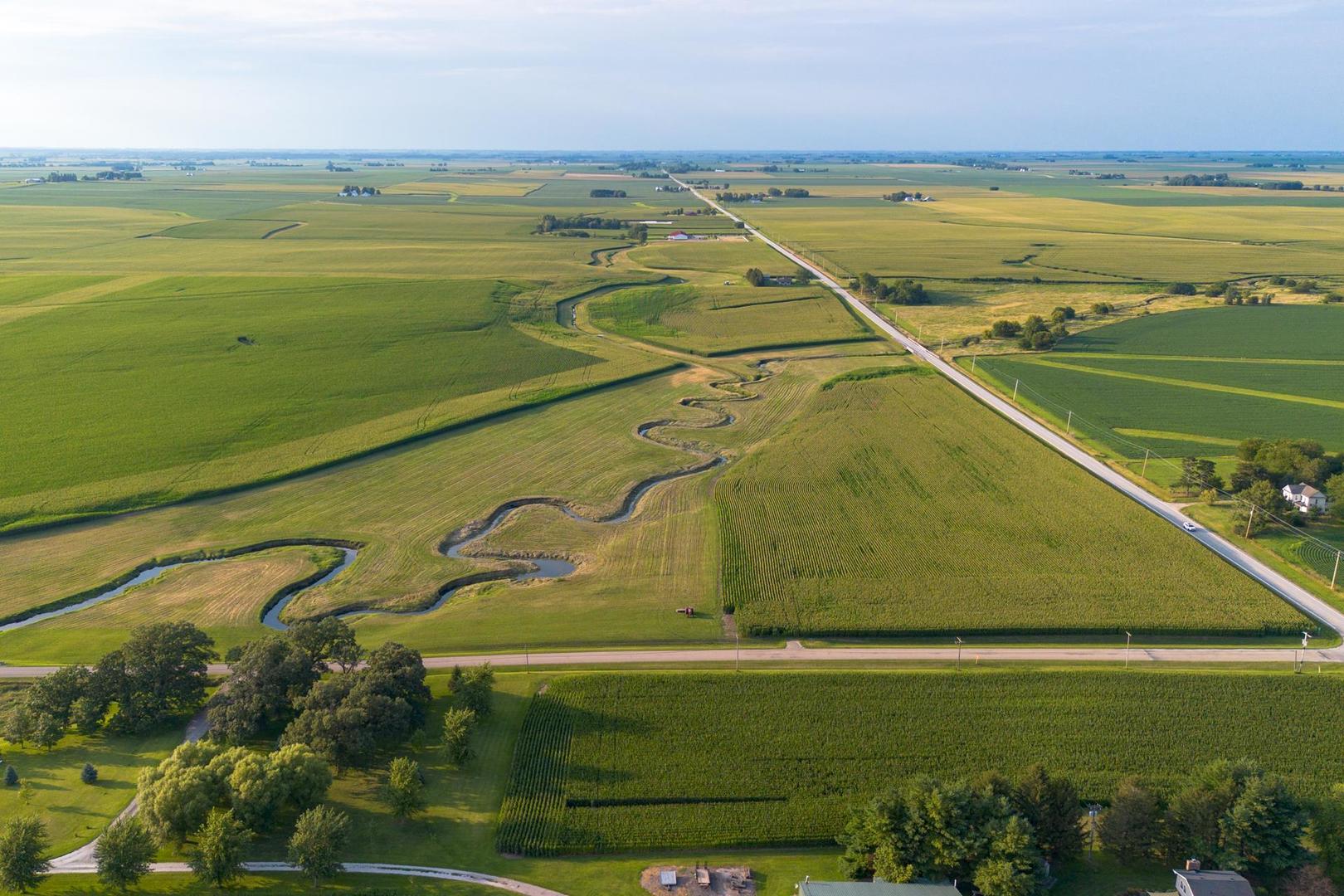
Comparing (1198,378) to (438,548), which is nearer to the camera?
(438,548)

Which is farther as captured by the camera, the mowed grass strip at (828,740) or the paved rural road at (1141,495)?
the paved rural road at (1141,495)

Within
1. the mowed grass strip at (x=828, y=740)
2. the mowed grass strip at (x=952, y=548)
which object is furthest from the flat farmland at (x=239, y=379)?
the mowed grass strip at (x=828, y=740)

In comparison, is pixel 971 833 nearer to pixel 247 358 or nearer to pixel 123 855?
pixel 123 855

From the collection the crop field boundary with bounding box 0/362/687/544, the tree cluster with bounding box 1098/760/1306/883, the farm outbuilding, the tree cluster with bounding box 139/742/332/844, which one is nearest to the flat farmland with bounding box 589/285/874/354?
the crop field boundary with bounding box 0/362/687/544

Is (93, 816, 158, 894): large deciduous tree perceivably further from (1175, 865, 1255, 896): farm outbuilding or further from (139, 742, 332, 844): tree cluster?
(1175, 865, 1255, 896): farm outbuilding

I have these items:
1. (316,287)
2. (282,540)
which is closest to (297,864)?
(282,540)

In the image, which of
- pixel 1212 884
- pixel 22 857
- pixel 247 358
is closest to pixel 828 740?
pixel 1212 884

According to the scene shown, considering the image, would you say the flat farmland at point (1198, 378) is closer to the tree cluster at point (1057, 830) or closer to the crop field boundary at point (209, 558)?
the tree cluster at point (1057, 830)
